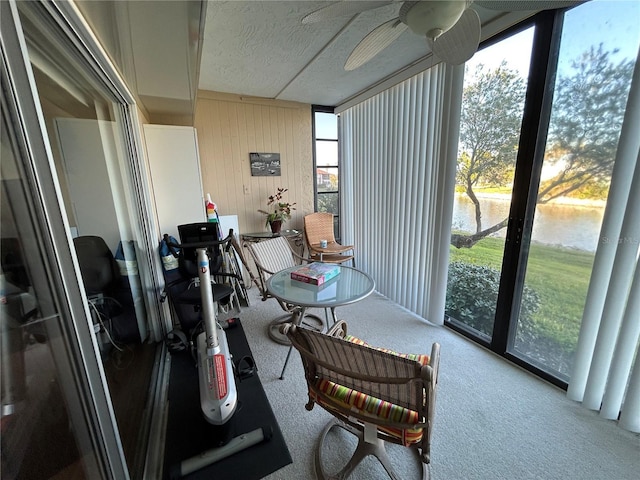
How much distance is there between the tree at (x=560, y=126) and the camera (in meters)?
1.44

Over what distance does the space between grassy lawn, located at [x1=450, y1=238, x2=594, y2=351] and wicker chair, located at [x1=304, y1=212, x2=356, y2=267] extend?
196 cm

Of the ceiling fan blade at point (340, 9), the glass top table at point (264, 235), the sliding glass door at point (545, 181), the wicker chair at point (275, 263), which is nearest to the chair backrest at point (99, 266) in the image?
the wicker chair at point (275, 263)

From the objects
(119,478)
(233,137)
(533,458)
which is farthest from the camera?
(233,137)

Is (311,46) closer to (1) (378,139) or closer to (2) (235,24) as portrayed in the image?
(2) (235,24)

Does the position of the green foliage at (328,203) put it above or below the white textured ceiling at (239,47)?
below

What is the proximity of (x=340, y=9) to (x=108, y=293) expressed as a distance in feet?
6.67

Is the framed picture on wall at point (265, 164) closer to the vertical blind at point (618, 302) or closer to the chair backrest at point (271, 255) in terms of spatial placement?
the chair backrest at point (271, 255)

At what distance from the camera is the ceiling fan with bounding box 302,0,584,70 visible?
985 mm

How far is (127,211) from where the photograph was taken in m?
2.11

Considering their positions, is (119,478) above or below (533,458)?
above

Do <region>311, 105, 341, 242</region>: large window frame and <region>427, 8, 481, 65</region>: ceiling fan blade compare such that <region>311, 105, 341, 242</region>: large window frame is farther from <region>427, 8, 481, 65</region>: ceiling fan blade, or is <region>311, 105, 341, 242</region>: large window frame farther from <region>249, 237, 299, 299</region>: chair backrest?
<region>427, 8, 481, 65</region>: ceiling fan blade

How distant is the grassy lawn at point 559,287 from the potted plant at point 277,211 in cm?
274

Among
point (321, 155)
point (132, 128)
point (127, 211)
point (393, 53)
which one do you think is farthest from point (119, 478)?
point (321, 155)

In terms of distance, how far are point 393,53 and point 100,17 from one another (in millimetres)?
2051
